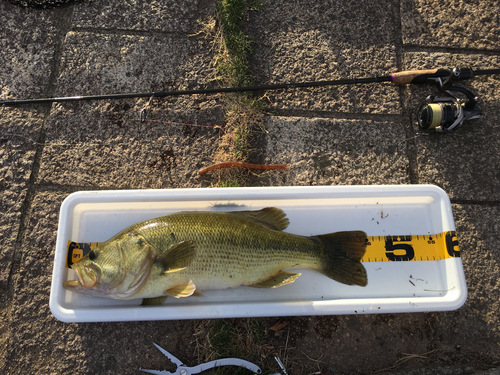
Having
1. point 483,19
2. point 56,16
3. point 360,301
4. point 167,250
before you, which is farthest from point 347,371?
point 56,16

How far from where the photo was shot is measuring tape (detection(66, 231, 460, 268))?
242cm

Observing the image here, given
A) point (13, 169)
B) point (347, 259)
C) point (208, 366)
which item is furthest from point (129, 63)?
point (208, 366)

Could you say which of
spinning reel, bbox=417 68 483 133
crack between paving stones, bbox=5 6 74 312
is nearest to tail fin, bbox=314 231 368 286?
spinning reel, bbox=417 68 483 133

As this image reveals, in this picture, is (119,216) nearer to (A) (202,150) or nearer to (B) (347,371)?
(A) (202,150)

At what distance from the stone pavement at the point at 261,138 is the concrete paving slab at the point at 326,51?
0.01 m

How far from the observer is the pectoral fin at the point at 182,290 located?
2.07 meters

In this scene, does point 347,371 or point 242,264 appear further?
point 347,371

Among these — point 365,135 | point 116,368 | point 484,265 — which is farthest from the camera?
point 365,135

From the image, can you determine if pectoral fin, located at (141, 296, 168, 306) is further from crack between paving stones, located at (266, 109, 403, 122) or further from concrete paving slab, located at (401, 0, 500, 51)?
concrete paving slab, located at (401, 0, 500, 51)

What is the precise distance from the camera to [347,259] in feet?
7.39

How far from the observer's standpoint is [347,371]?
248cm

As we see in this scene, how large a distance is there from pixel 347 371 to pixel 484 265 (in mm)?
1569

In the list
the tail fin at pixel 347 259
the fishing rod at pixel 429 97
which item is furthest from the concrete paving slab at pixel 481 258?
the tail fin at pixel 347 259

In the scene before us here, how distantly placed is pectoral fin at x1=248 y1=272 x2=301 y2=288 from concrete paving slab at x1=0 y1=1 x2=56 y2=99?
2879 millimetres
